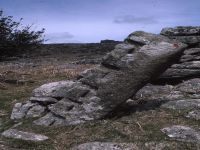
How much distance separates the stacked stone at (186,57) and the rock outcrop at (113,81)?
3254 mm

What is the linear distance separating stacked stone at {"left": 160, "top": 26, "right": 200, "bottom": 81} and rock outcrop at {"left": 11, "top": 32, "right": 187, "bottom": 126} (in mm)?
3254

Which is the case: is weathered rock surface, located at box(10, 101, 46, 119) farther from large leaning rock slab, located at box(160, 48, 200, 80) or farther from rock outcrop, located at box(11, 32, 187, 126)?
large leaning rock slab, located at box(160, 48, 200, 80)

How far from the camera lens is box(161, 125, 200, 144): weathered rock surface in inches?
513

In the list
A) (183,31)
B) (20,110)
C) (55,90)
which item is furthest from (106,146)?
(183,31)

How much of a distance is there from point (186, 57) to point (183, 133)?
18.9 ft

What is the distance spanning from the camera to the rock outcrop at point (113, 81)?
14580 millimetres

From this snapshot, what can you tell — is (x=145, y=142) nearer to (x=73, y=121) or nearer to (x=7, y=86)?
(x=73, y=121)

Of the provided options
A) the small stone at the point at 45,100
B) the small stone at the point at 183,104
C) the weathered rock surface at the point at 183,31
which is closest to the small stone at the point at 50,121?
the small stone at the point at 45,100

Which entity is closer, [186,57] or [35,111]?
[35,111]

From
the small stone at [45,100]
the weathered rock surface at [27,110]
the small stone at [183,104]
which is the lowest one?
the weathered rock surface at [27,110]

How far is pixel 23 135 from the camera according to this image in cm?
1380

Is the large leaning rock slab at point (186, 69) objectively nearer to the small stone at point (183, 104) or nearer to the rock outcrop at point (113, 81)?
the small stone at point (183, 104)

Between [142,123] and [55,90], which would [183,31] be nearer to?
[55,90]

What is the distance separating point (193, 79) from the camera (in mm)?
18109
